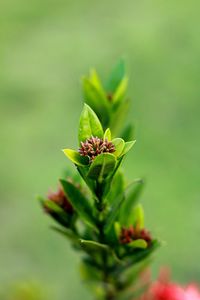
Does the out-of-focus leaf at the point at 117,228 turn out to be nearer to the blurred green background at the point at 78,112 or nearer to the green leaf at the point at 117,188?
the green leaf at the point at 117,188

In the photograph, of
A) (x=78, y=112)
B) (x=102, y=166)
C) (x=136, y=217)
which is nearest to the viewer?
(x=102, y=166)

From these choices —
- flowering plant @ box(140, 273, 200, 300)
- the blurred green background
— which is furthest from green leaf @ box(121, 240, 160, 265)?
the blurred green background

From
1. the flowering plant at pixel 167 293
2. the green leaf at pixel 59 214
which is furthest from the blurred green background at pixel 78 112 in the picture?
the green leaf at pixel 59 214

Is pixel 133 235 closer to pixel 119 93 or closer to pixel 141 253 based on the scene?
pixel 141 253

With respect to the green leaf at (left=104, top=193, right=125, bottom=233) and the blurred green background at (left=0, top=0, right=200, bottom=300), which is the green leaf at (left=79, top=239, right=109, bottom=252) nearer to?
the green leaf at (left=104, top=193, right=125, bottom=233)

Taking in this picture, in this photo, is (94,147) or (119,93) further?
(119,93)

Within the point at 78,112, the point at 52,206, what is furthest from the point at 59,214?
the point at 78,112

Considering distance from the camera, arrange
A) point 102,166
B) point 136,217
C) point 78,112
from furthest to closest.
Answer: point 78,112 → point 136,217 → point 102,166
